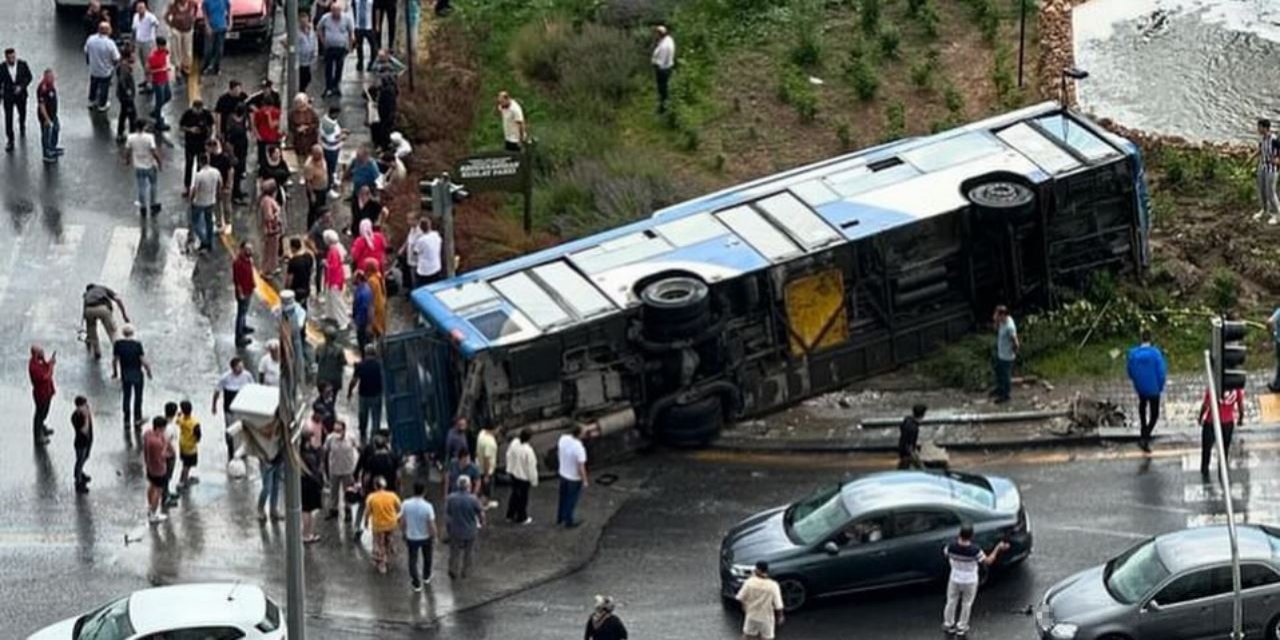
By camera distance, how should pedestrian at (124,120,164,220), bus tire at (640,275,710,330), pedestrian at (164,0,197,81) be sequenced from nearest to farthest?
1. bus tire at (640,275,710,330)
2. pedestrian at (124,120,164,220)
3. pedestrian at (164,0,197,81)

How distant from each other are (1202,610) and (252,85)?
20350mm

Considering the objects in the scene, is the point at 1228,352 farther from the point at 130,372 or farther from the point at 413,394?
the point at 130,372

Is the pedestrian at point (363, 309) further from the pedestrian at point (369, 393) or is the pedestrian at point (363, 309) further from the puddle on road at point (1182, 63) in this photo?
the puddle on road at point (1182, 63)

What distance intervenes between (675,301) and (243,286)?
597 centimetres

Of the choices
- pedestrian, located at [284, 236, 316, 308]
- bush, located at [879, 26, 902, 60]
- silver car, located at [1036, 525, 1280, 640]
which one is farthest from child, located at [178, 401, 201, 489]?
bush, located at [879, 26, 902, 60]

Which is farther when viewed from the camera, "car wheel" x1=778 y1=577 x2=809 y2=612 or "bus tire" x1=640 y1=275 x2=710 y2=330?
"bus tire" x1=640 y1=275 x2=710 y2=330

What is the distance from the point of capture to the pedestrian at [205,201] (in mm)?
39031

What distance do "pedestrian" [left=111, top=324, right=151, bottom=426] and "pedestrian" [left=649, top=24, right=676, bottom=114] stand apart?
1079cm

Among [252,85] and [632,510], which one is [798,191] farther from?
[252,85]

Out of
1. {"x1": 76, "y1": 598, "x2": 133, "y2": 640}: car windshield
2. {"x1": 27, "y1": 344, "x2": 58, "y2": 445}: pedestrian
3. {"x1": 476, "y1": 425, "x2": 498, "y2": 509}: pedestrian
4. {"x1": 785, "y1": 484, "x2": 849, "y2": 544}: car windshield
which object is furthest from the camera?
{"x1": 27, "y1": 344, "x2": 58, "y2": 445}: pedestrian

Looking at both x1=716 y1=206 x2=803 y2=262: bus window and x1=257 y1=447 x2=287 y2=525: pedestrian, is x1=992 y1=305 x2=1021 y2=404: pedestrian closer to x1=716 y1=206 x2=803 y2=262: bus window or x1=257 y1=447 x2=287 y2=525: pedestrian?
x1=716 y1=206 x2=803 y2=262: bus window

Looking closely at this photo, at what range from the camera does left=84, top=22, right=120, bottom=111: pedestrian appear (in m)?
42.8

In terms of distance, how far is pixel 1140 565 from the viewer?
29.9 m

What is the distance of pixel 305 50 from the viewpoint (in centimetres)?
4375
